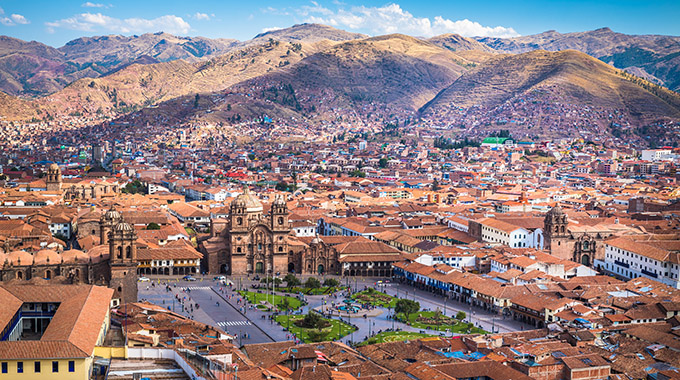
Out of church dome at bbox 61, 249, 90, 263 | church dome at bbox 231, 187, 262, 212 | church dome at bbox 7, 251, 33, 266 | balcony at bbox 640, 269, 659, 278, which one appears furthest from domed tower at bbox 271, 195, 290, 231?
balcony at bbox 640, 269, 659, 278

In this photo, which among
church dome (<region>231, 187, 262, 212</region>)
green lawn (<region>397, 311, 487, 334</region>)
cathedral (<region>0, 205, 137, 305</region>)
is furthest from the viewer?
church dome (<region>231, 187, 262, 212</region>)

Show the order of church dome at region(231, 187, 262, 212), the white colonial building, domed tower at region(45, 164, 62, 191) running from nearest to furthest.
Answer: the white colonial building → church dome at region(231, 187, 262, 212) → domed tower at region(45, 164, 62, 191)

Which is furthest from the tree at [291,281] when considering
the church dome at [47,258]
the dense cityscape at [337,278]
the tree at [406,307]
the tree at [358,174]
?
the tree at [358,174]

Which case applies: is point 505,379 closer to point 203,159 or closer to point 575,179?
point 575,179

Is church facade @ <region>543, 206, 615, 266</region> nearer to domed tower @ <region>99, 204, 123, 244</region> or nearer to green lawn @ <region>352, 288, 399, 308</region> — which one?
green lawn @ <region>352, 288, 399, 308</region>

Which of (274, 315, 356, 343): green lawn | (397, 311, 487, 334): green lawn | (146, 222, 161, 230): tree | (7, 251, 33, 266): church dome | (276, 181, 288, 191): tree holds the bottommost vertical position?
(274, 315, 356, 343): green lawn

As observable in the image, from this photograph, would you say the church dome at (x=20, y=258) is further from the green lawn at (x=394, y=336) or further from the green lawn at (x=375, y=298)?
the green lawn at (x=394, y=336)

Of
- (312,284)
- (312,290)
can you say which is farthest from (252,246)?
(312,290)
